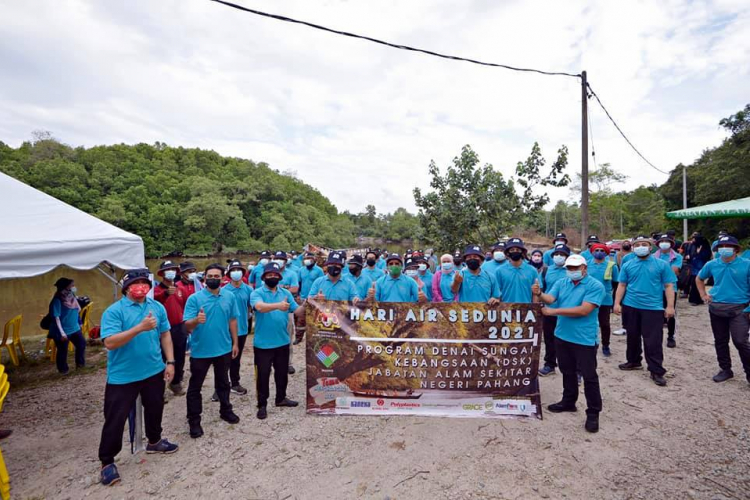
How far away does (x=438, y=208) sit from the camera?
13367 millimetres

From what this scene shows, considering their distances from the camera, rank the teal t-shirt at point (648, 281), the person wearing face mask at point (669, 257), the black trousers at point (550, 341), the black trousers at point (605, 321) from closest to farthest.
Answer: the teal t-shirt at point (648, 281) < the black trousers at point (550, 341) < the black trousers at point (605, 321) < the person wearing face mask at point (669, 257)

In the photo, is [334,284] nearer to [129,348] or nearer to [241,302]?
A: [241,302]

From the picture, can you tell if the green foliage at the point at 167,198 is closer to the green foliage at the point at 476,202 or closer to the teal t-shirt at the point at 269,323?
the green foliage at the point at 476,202

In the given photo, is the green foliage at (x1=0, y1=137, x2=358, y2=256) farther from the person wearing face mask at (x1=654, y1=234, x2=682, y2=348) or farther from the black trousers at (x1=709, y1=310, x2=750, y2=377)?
the black trousers at (x1=709, y1=310, x2=750, y2=377)

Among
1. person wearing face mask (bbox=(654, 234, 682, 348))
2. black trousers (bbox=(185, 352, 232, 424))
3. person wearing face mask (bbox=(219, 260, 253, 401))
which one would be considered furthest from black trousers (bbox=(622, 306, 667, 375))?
black trousers (bbox=(185, 352, 232, 424))

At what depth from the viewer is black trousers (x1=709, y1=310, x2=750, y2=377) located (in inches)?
194

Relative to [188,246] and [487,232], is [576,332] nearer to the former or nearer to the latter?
[487,232]

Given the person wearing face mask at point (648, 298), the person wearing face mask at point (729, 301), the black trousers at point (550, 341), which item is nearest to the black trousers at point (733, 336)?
the person wearing face mask at point (729, 301)

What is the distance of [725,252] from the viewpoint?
5086mm

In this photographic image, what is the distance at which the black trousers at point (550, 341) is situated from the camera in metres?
5.78

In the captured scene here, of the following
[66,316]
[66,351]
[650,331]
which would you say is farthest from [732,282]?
[66,351]

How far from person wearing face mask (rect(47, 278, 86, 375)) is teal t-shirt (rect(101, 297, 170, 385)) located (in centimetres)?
423

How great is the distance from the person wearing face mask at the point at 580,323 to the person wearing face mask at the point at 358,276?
2579 mm

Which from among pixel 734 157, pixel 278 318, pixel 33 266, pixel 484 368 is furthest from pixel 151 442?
pixel 734 157
